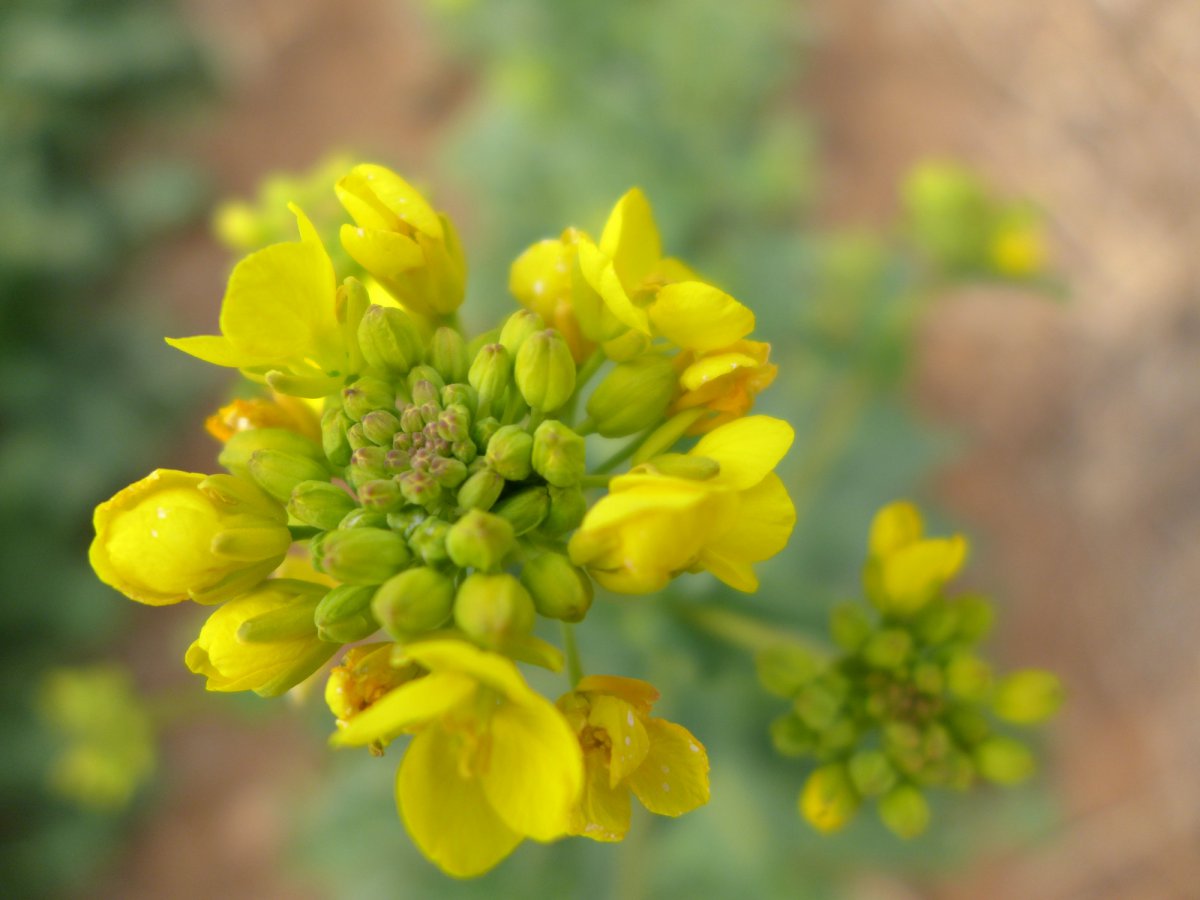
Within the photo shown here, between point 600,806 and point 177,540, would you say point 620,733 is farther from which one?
point 177,540

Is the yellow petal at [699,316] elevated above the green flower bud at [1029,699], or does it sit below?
above

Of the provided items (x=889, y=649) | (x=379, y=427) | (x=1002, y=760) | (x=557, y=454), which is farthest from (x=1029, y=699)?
(x=379, y=427)

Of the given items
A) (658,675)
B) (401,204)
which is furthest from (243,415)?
(658,675)

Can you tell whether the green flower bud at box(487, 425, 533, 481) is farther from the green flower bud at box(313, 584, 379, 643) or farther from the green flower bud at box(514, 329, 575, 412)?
the green flower bud at box(313, 584, 379, 643)

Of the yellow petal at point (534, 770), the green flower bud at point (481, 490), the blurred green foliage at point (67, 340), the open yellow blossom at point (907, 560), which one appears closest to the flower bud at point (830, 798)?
the open yellow blossom at point (907, 560)

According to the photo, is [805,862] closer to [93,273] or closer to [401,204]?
[401,204]

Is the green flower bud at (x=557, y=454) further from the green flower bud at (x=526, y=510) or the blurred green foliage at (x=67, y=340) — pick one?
the blurred green foliage at (x=67, y=340)

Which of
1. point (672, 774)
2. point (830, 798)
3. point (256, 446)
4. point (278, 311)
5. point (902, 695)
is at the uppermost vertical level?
point (278, 311)
